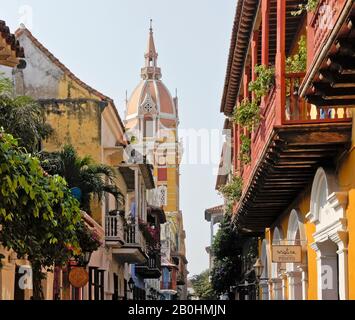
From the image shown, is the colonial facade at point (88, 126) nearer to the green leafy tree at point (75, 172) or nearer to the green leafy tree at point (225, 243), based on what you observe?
the green leafy tree at point (75, 172)

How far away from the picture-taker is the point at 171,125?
101 m

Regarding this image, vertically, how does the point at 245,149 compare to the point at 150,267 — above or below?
above

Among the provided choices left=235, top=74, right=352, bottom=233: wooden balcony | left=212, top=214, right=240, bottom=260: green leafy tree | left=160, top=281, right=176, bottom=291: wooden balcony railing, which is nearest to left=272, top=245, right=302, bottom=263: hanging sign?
left=235, top=74, right=352, bottom=233: wooden balcony

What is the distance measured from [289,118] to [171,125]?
90604 millimetres

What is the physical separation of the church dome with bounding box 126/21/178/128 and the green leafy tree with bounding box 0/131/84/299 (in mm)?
88229

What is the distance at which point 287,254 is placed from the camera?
44.9 feet

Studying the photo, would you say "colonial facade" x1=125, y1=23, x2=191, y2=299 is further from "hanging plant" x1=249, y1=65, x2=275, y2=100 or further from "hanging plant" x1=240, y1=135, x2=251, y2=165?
"hanging plant" x1=249, y1=65, x2=275, y2=100

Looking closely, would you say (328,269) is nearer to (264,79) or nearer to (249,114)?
(249,114)

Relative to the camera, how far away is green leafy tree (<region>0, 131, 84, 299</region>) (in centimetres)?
772

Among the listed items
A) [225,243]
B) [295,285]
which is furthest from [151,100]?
[295,285]

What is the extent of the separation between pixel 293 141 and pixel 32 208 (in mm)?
3458

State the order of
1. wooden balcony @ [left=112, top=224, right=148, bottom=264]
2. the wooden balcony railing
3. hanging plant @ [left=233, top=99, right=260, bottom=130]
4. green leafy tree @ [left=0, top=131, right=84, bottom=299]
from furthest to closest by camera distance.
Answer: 1. the wooden balcony railing
2. wooden balcony @ [left=112, top=224, right=148, bottom=264]
3. hanging plant @ [left=233, top=99, right=260, bottom=130]
4. green leafy tree @ [left=0, top=131, right=84, bottom=299]

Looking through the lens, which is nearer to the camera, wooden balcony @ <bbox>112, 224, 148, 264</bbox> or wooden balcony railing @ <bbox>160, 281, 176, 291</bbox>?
wooden balcony @ <bbox>112, 224, 148, 264</bbox>
